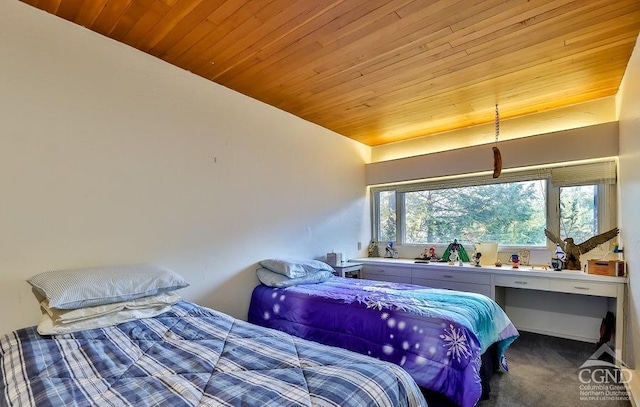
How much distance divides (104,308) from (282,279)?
143cm

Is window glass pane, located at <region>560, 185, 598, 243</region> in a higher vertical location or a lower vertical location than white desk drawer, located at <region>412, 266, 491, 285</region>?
higher

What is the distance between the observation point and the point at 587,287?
271 cm

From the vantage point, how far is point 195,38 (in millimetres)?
2094

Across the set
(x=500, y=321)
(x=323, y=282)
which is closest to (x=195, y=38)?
(x=323, y=282)

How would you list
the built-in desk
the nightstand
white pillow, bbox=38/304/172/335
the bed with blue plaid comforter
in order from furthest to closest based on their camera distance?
the nightstand
the built-in desk
white pillow, bbox=38/304/172/335
the bed with blue plaid comforter

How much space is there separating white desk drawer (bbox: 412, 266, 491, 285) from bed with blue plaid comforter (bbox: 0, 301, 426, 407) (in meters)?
2.40

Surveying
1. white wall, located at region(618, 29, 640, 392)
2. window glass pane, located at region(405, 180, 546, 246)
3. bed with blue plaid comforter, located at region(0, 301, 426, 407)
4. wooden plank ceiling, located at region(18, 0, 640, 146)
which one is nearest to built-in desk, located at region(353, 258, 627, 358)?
white wall, located at region(618, 29, 640, 392)

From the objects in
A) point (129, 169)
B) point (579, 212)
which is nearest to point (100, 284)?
point (129, 169)

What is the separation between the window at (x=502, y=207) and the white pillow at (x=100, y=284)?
3.25 metres

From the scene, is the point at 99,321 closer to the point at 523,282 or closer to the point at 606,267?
the point at 523,282

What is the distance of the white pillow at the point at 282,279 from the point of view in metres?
2.80

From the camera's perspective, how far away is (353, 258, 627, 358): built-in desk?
2.71 metres

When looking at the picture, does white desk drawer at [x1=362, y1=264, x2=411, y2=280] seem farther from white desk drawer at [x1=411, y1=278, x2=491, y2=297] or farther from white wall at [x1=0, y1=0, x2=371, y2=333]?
white wall at [x1=0, y1=0, x2=371, y2=333]

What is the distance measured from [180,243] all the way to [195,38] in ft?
4.81
